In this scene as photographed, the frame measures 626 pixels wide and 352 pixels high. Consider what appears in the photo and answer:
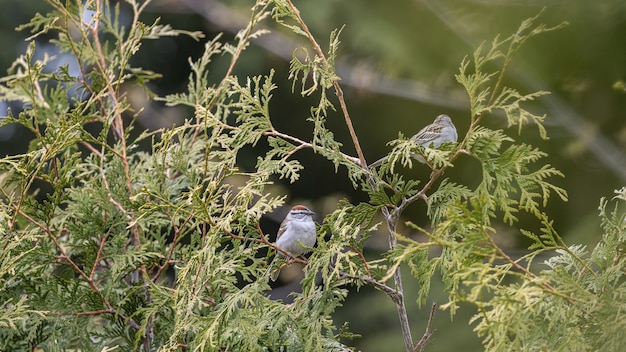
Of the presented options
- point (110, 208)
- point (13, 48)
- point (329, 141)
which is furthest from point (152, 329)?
point (13, 48)

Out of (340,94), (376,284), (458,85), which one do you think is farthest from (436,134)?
(458,85)

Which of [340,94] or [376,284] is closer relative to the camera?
A: [376,284]

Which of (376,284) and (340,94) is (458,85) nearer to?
(340,94)

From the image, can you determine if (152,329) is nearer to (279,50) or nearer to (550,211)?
(550,211)

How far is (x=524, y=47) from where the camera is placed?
3320mm

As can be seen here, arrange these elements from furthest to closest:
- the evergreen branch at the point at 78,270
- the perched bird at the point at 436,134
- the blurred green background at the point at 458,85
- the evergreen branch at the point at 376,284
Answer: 1. the perched bird at the point at 436,134
2. the blurred green background at the point at 458,85
3. the evergreen branch at the point at 78,270
4. the evergreen branch at the point at 376,284

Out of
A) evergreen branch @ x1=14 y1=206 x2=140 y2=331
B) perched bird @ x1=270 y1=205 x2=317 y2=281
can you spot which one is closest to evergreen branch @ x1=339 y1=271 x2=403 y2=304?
evergreen branch @ x1=14 y1=206 x2=140 y2=331

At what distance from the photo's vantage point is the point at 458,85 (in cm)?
551

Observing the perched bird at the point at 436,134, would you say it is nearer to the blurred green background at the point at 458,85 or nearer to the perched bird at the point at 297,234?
the blurred green background at the point at 458,85

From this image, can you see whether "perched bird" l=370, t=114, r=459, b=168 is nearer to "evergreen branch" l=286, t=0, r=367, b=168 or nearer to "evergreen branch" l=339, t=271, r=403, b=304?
"evergreen branch" l=286, t=0, r=367, b=168

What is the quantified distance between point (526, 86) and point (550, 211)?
4.53ft

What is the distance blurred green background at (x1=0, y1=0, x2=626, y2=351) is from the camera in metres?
3.18

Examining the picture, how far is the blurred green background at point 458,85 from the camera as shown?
125 inches

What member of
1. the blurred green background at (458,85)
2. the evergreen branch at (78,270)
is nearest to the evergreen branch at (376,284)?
the blurred green background at (458,85)
